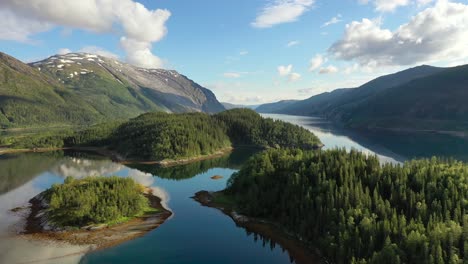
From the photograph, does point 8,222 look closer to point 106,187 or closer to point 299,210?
point 106,187

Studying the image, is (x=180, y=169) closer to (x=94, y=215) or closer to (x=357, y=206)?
(x=94, y=215)

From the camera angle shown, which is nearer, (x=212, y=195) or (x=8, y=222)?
(x=8, y=222)

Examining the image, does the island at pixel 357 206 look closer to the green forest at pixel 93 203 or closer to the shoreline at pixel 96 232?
the shoreline at pixel 96 232

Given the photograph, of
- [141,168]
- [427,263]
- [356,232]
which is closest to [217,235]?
[356,232]

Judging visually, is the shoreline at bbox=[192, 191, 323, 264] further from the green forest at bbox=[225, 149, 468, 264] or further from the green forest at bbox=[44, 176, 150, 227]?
the green forest at bbox=[44, 176, 150, 227]

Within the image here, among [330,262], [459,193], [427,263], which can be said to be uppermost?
[459,193]

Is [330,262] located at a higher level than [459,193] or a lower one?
lower
